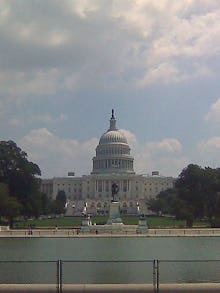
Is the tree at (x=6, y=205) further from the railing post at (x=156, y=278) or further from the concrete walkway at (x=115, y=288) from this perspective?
the railing post at (x=156, y=278)

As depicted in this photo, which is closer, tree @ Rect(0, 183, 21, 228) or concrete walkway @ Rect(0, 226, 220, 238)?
concrete walkway @ Rect(0, 226, 220, 238)

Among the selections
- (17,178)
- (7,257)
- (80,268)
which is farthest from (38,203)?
(80,268)

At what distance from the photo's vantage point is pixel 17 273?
78.2 feet

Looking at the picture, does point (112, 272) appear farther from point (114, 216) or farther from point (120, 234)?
point (114, 216)

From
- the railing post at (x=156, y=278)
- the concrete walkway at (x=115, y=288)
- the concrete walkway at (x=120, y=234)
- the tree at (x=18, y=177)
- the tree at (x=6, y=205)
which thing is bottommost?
the concrete walkway at (x=120, y=234)

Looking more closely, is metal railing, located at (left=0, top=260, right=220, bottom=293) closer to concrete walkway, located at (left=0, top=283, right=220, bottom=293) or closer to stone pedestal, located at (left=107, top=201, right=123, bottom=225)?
concrete walkway, located at (left=0, top=283, right=220, bottom=293)

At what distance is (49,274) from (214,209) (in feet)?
212

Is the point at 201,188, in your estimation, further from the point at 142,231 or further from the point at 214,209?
the point at 142,231

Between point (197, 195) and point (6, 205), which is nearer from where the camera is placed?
point (6, 205)

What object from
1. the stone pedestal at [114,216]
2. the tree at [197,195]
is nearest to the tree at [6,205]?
the stone pedestal at [114,216]

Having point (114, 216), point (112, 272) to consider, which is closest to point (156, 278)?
point (112, 272)

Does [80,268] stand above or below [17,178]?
below

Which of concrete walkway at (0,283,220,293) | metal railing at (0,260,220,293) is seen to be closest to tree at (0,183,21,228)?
metal railing at (0,260,220,293)

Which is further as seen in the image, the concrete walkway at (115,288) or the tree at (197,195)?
the tree at (197,195)
